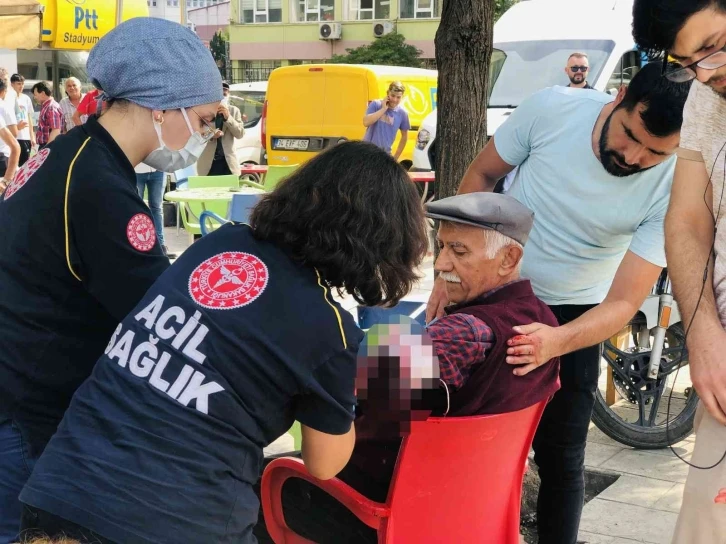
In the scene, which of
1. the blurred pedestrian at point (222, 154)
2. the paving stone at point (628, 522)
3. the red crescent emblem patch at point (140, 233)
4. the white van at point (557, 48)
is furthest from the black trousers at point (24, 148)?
the red crescent emblem patch at point (140, 233)

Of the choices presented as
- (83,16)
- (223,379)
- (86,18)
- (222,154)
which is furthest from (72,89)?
(223,379)

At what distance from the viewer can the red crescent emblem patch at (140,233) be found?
1906 millimetres

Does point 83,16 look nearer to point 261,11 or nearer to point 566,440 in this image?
point 566,440

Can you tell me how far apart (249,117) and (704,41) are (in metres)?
15.9

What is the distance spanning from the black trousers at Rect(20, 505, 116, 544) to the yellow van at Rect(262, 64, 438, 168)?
37.0ft

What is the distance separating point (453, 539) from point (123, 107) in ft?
4.36

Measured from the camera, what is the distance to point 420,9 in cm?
3550

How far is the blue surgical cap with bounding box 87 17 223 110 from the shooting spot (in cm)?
206

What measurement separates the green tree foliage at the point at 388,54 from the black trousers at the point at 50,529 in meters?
32.4

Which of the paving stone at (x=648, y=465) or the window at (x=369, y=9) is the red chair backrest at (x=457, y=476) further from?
the window at (x=369, y=9)

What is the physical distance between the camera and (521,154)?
294 cm

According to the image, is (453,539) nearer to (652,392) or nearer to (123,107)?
(123,107)

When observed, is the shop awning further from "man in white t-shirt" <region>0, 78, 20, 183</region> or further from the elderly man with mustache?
the elderly man with mustache

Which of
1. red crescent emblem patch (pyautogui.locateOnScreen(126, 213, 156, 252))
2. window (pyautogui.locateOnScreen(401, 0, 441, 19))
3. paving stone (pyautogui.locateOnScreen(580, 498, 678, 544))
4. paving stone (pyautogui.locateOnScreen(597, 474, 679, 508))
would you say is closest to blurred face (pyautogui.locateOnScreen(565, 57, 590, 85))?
paving stone (pyautogui.locateOnScreen(597, 474, 679, 508))
